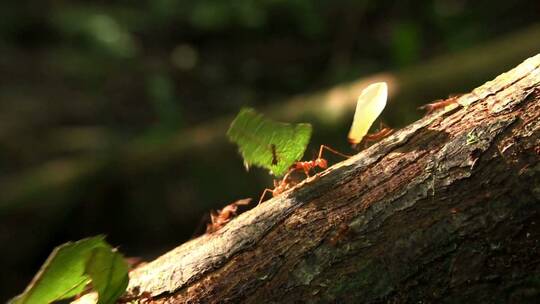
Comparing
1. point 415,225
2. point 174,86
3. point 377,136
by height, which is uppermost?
point 174,86

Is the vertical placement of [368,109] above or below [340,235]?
above

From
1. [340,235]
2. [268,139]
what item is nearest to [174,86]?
[268,139]

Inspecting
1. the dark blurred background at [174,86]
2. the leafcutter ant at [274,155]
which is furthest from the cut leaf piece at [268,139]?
the dark blurred background at [174,86]

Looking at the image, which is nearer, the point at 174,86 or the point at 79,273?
the point at 79,273

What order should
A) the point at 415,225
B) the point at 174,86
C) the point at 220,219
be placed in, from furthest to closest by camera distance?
1. the point at 174,86
2. the point at 220,219
3. the point at 415,225

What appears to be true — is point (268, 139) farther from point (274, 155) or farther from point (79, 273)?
point (79, 273)

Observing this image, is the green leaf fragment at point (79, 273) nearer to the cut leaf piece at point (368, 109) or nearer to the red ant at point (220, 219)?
the red ant at point (220, 219)

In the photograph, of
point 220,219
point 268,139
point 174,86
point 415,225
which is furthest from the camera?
point 174,86
